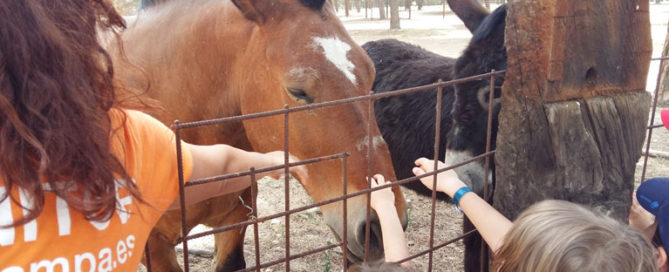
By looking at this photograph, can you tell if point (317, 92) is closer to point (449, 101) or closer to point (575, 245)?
point (575, 245)

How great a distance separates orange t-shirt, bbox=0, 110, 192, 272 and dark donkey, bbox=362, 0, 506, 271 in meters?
1.74

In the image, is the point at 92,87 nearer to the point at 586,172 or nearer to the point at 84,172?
the point at 84,172

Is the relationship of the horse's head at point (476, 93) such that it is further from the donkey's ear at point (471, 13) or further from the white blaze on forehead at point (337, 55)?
the white blaze on forehead at point (337, 55)

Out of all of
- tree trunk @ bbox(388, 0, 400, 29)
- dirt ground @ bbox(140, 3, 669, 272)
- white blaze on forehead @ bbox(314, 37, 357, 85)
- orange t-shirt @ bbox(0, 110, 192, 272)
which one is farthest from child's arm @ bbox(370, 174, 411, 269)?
tree trunk @ bbox(388, 0, 400, 29)

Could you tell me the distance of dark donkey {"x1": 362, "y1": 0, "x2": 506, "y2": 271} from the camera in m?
2.85

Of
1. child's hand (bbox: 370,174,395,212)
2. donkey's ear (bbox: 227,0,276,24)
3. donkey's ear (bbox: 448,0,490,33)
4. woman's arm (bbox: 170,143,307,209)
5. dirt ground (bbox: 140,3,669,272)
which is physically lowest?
dirt ground (bbox: 140,3,669,272)

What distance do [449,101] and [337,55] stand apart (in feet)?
6.01

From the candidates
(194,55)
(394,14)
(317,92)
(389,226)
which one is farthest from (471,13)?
(394,14)

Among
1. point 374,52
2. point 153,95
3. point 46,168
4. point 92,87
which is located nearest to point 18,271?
point 46,168

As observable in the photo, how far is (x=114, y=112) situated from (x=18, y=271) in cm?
36

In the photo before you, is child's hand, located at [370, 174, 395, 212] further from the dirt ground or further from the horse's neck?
the dirt ground

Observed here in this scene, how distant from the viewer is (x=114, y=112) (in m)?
1.12

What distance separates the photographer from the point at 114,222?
107 cm

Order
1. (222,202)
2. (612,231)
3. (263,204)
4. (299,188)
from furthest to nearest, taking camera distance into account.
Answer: (299,188) < (263,204) < (222,202) < (612,231)
